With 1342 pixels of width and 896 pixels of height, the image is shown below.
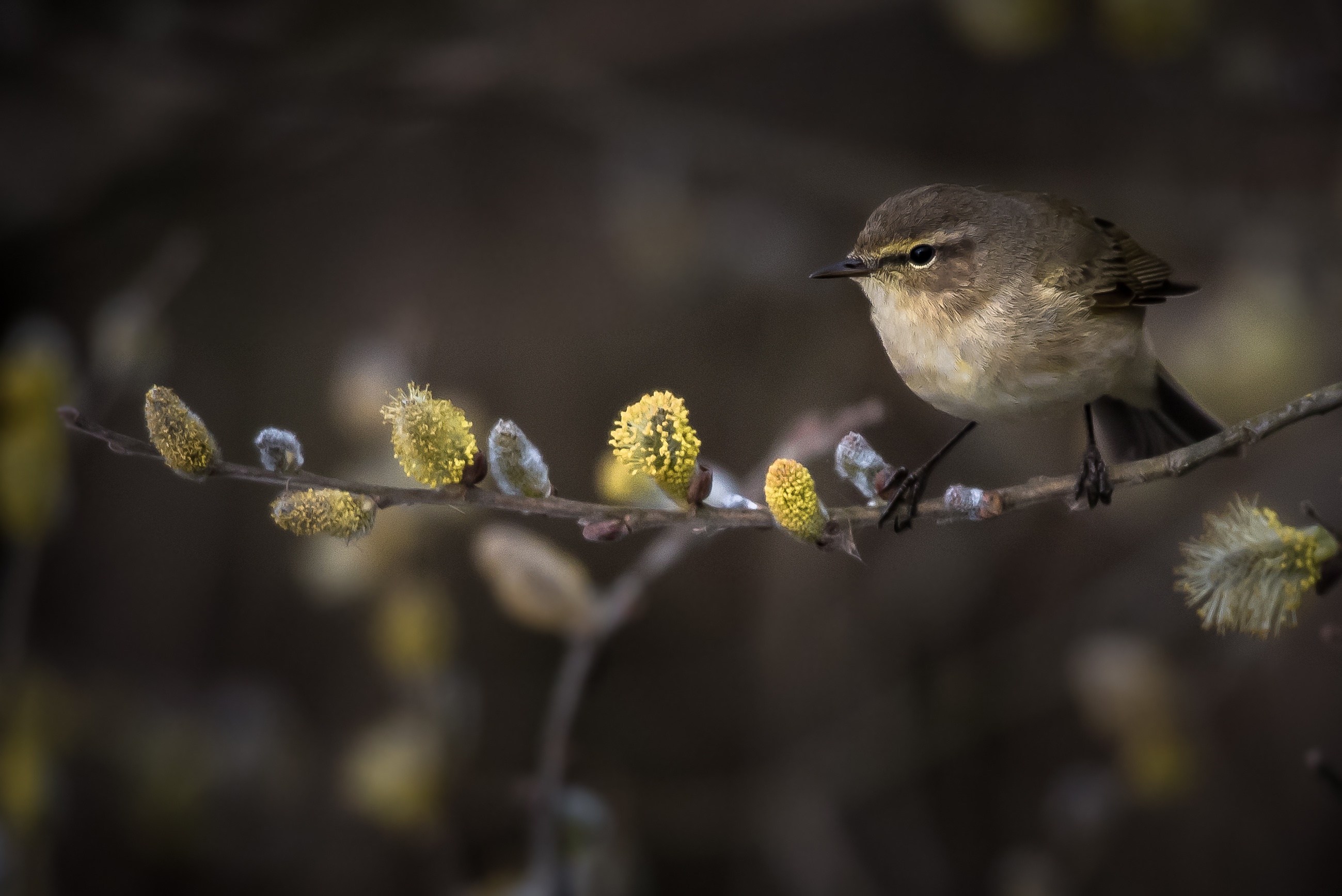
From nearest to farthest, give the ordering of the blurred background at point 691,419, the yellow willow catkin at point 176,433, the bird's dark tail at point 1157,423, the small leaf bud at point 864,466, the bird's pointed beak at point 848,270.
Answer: the yellow willow catkin at point 176,433, the small leaf bud at point 864,466, the bird's pointed beak at point 848,270, the bird's dark tail at point 1157,423, the blurred background at point 691,419

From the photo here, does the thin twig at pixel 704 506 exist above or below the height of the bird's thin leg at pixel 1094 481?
below

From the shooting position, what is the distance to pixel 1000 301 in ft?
2.44

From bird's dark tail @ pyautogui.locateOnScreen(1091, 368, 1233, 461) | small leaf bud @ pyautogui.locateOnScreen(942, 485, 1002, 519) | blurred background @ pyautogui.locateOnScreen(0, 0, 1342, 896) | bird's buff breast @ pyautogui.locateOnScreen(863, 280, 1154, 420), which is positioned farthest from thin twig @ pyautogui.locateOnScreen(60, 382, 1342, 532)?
blurred background @ pyautogui.locateOnScreen(0, 0, 1342, 896)

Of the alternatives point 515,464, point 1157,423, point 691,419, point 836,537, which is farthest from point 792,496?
point 691,419

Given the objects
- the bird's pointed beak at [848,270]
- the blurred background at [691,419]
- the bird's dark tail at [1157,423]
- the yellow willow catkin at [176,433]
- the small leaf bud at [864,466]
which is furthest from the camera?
the blurred background at [691,419]

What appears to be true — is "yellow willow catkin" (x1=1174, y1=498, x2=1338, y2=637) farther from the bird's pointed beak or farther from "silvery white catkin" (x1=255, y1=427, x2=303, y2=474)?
"silvery white catkin" (x1=255, y1=427, x2=303, y2=474)

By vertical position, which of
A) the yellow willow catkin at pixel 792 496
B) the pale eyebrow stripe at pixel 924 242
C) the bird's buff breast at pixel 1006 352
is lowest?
the yellow willow catkin at pixel 792 496

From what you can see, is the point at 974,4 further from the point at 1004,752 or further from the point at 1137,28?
the point at 1004,752

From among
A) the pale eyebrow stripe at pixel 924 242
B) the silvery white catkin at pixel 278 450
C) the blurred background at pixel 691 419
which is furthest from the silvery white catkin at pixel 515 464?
the blurred background at pixel 691 419

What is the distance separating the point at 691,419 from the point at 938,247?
85 cm

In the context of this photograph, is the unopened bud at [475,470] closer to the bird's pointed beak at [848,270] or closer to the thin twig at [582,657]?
the thin twig at [582,657]

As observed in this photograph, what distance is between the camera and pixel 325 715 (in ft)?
5.25

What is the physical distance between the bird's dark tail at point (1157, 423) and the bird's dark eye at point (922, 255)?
0.29 meters

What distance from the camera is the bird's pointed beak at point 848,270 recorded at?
0.72m
